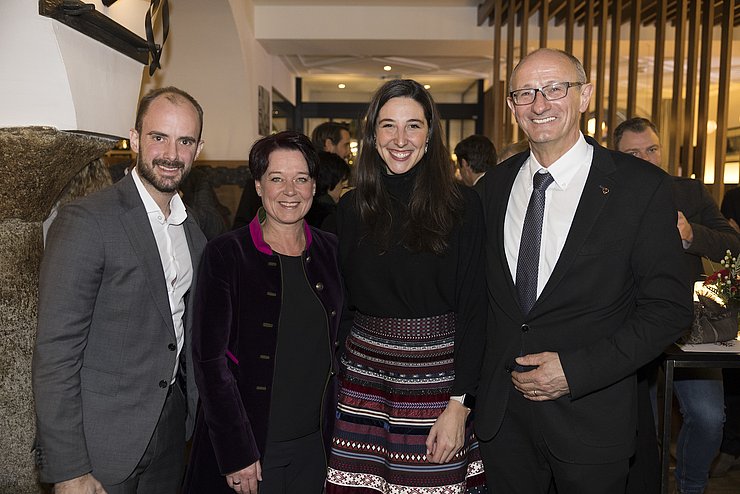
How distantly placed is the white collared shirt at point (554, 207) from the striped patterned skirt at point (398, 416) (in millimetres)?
326

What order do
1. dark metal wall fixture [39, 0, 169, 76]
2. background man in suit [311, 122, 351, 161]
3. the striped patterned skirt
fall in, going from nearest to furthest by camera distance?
the striped patterned skirt → dark metal wall fixture [39, 0, 169, 76] → background man in suit [311, 122, 351, 161]

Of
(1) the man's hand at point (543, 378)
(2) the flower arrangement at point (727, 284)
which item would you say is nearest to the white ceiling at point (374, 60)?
(2) the flower arrangement at point (727, 284)

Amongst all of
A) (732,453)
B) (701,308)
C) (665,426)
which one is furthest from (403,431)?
(732,453)

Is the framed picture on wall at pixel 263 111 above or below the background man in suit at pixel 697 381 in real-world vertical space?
above

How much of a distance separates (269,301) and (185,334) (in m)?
0.34

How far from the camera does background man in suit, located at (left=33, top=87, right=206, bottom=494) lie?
190 cm

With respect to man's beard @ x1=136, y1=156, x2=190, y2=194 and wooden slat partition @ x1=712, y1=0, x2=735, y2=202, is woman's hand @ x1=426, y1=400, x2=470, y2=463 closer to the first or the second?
man's beard @ x1=136, y1=156, x2=190, y2=194

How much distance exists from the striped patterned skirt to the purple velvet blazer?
158 mm

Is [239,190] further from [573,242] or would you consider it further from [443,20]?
[573,242]

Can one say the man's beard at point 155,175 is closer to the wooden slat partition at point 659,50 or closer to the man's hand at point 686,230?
the man's hand at point 686,230

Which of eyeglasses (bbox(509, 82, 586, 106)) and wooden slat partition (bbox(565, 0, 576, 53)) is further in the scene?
wooden slat partition (bbox(565, 0, 576, 53))

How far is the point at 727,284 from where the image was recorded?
2805mm

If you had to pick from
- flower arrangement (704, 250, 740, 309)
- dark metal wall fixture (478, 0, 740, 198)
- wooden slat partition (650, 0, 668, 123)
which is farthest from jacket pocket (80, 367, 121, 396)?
wooden slat partition (650, 0, 668, 123)

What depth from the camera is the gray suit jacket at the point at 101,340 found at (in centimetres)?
189
